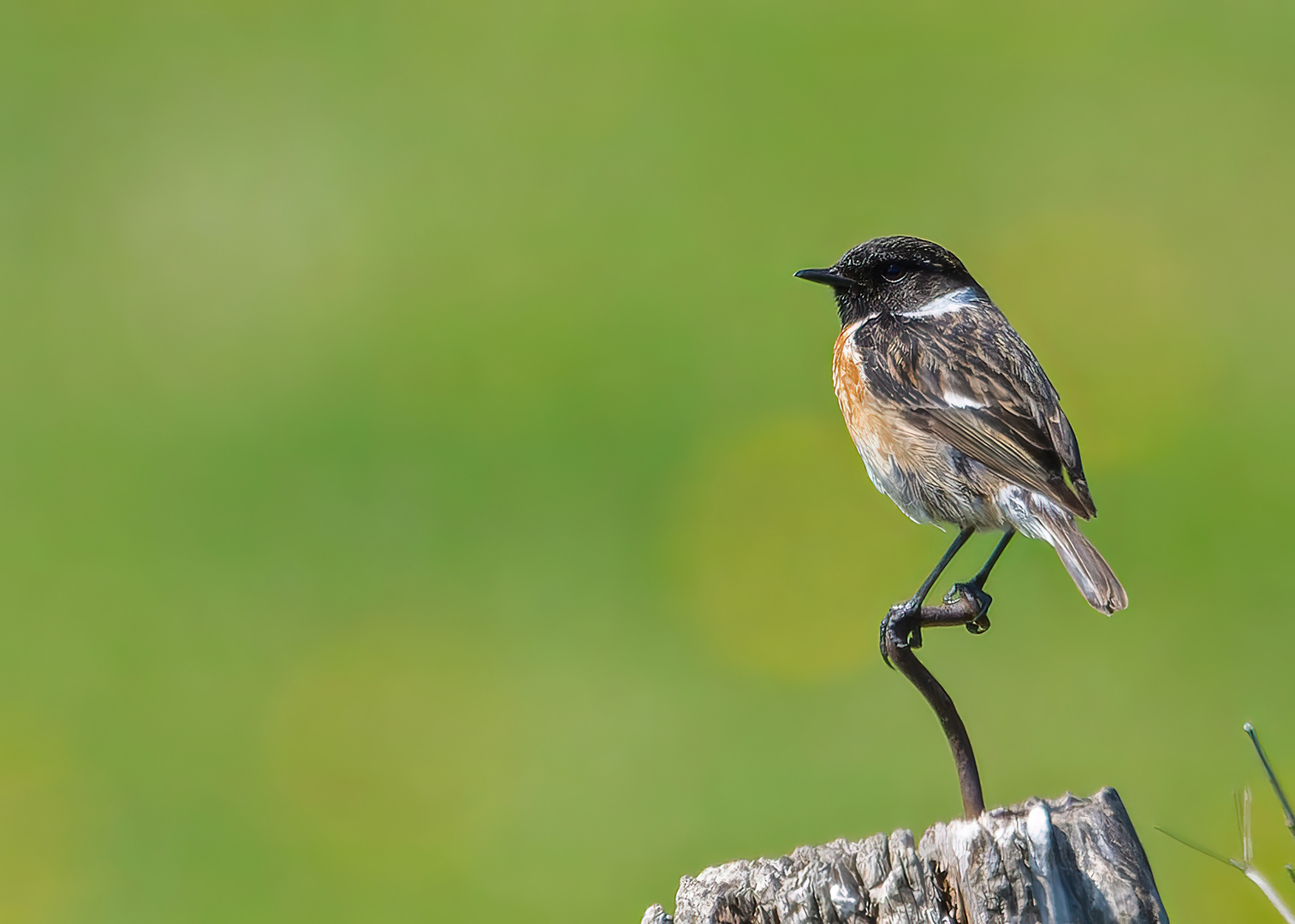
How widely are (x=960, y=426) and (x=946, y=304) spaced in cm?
84

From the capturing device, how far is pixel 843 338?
5156 mm

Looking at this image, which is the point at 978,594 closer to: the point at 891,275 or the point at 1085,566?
the point at 1085,566

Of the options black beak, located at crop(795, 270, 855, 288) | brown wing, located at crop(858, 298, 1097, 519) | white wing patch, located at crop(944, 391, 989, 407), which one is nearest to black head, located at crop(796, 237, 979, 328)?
black beak, located at crop(795, 270, 855, 288)

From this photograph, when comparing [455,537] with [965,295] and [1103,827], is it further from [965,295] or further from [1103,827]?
[1103,827]

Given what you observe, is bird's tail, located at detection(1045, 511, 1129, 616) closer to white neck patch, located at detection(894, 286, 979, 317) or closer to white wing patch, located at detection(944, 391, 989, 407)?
white wing patch, located at detection(944, 391, 989, 407)

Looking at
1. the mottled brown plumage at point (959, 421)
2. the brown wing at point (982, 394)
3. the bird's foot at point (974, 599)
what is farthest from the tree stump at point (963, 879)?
the brown wing at point (982, 394)

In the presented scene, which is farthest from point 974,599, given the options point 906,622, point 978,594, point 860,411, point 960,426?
point 860,411

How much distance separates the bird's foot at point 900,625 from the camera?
3625mm

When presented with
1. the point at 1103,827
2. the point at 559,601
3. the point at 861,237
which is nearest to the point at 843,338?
the point at 1103,827

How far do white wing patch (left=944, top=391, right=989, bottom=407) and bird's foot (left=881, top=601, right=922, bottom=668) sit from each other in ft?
3.42

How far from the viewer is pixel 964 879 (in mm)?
2867

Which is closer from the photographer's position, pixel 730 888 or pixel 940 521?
pixel 730 888

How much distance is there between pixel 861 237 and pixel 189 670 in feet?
18.3

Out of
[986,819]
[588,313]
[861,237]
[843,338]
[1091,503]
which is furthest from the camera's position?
[588,313]
